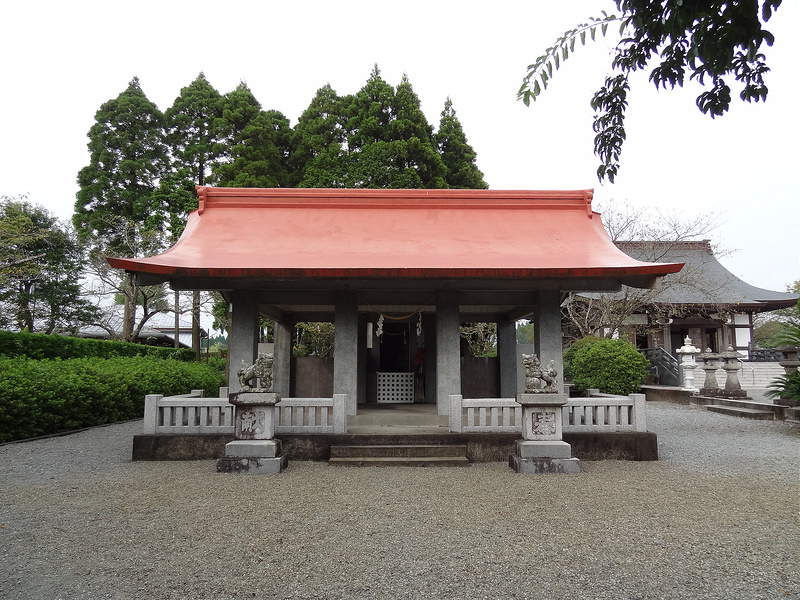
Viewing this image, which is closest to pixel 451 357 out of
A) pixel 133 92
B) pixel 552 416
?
pixel 552 416

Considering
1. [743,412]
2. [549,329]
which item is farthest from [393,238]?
[743,412]

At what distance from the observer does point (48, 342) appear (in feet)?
41.2

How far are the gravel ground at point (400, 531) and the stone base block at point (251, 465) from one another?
0.21m

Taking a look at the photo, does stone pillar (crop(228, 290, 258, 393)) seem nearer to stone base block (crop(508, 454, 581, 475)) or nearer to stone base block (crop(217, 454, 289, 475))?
stone base block (crop(217, 454, 289, 475))

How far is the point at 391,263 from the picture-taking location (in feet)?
26.7

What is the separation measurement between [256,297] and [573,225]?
20.9 ft

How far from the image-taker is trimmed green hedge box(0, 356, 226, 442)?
8.96 m

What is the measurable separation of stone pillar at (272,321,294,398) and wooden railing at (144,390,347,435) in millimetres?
3527

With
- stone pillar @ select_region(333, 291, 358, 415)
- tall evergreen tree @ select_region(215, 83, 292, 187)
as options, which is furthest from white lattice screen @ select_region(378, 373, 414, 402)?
tall evergreen tree @ select_region(215, 83, 292, 187)

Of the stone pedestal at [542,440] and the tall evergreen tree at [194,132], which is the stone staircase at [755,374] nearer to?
the stone pedestal at [542,440]

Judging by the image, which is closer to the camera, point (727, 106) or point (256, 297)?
point (727, 106)

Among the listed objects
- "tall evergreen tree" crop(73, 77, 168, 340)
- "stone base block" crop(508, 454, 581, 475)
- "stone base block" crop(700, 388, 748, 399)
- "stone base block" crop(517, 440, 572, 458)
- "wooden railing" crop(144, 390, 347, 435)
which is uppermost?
"tall evergreen tree" crop(73, 77, 168, 340)

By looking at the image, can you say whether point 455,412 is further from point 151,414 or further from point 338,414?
point 151,414

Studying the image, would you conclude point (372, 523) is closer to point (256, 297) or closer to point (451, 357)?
point (451, 357)
